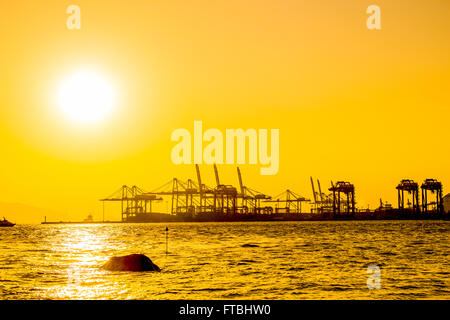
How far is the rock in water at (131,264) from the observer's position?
35.1 m

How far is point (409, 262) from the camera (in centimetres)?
4347

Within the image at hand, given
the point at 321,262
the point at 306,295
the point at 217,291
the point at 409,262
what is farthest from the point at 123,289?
the point at 409,262

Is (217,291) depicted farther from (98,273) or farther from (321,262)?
(321,262)

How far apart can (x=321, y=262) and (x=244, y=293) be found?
1830 centimetres

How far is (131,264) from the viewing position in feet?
116

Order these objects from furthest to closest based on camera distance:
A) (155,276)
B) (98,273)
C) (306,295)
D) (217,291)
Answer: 1. (98,273)
2. (155,276)
3. (217,291)
4. (306,295)

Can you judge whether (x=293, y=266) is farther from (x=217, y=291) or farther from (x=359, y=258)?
(x=217, y=291)

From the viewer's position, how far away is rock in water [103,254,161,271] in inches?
1383
